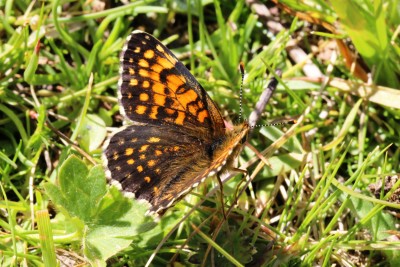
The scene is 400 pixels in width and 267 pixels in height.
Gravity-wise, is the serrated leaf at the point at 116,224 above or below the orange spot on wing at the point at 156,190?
below

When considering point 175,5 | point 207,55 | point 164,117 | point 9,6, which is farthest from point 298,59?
point 9,6

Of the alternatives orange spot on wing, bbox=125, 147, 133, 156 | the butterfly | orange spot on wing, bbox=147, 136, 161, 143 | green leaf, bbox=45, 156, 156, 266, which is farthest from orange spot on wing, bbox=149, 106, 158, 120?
green leaf, bbox=45, 156, 156, 266

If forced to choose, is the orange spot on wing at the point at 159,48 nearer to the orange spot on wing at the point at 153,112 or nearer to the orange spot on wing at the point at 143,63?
the orange spot on wing at the point at 143,63

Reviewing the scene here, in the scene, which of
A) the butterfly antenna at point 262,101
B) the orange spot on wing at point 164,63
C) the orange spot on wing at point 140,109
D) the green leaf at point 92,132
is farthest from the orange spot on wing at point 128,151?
the butterfly antenna at point 262,101

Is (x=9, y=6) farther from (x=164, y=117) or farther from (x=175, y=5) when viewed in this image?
(x=164, y=117)

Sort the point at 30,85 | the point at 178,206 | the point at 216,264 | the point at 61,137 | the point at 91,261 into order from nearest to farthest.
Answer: the point at 91,261 → the point at 216,264 → the point at 178,206 → the point at 61,137 → the point at 30,85
